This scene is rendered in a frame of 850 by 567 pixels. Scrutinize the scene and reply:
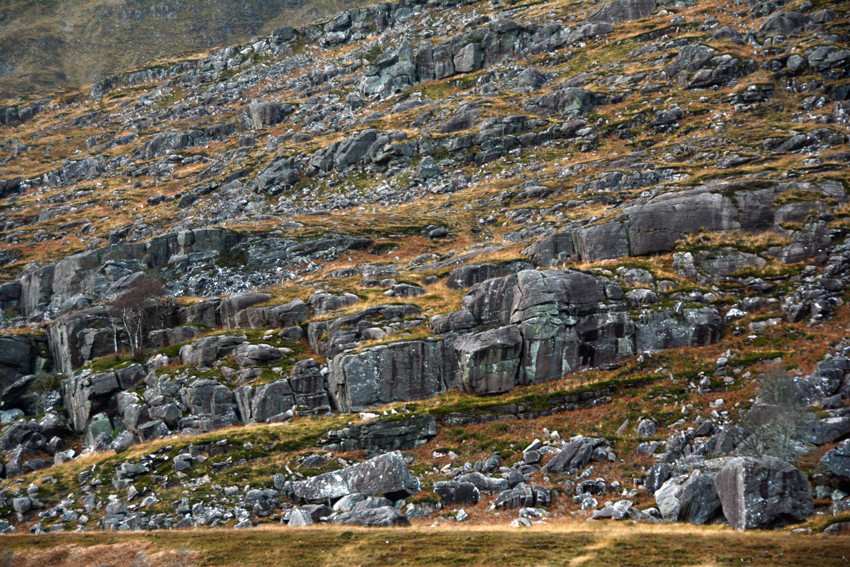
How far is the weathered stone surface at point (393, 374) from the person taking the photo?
39.8 metres

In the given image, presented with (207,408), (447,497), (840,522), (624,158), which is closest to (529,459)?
(447,497)

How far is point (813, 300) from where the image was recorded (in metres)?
36.5

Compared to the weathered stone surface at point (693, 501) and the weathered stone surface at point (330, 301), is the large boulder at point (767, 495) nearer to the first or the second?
the weathered stone surface at point (693, 501)

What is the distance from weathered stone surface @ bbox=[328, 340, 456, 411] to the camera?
3981 cm

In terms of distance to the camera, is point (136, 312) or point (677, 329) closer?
point (677, 329)

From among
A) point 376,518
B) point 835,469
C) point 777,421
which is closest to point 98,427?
point 376,518

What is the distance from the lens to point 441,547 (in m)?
23.3

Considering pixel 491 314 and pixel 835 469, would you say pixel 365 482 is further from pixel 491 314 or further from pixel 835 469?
pixel 835 469

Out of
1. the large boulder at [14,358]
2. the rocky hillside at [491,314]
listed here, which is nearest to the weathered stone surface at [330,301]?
the rocky hillside at [491,314]

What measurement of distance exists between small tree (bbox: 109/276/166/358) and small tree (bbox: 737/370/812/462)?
47926 mm

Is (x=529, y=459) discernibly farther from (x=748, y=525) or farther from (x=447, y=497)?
(x=748, y=525)

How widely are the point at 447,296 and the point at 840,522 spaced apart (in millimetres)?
32451

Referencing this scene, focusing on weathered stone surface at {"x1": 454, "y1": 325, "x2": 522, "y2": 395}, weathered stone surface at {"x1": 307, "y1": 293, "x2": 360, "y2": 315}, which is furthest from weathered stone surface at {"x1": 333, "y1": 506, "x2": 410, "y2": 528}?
weathered stone surface at {"x1": 307, "y1": 293, "x2": 360, "y2": 315}

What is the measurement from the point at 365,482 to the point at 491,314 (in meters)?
16.9
